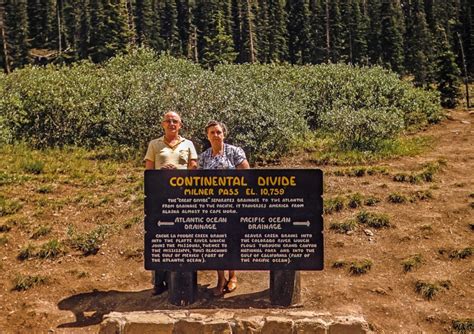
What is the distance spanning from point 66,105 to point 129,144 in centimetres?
303

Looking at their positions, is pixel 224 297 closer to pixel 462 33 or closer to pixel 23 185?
pixel 23 185

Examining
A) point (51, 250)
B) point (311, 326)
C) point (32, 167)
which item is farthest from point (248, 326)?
point (32, 167)

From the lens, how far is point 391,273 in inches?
298

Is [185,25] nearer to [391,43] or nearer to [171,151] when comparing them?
[391,43]

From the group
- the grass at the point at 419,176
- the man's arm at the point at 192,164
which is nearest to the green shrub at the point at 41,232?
the man's arm at the point at 192,164

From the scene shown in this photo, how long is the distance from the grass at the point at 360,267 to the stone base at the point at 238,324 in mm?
2373

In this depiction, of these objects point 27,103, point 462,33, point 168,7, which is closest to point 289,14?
point 168,7

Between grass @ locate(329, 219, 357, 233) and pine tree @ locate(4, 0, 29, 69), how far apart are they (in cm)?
5446

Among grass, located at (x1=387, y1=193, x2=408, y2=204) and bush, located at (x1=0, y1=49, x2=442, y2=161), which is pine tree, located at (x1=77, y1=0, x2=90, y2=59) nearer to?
bush, located at (x1=0, y1=49, x2=442, y2=161)

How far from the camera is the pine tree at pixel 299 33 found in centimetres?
6788

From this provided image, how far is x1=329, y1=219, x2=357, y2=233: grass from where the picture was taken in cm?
910

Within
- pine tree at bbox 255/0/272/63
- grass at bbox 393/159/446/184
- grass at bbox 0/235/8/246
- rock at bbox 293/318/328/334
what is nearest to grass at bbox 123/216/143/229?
grass at bbox 0/235/8/246

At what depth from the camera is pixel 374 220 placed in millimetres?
9297

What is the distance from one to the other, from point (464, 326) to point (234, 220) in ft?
10.3
